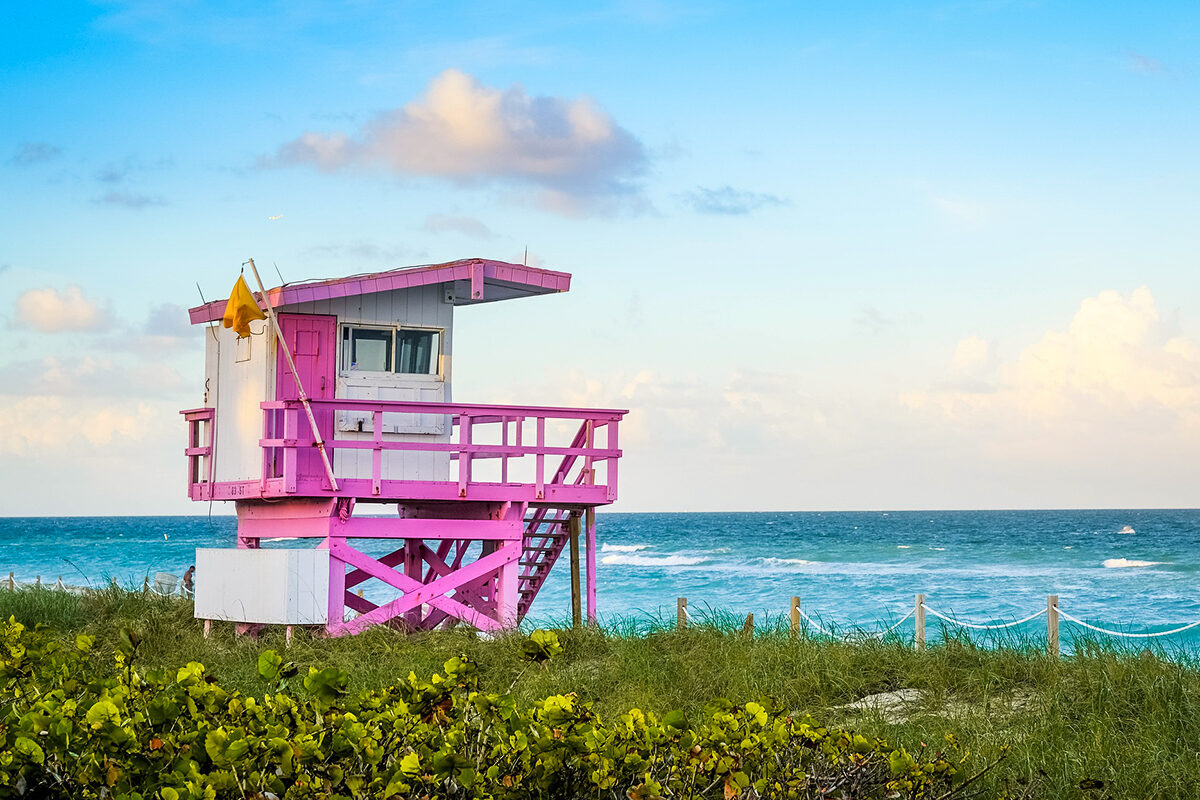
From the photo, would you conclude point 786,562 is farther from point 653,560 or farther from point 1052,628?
point 1052,628

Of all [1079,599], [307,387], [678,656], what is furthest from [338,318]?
[1079,599]

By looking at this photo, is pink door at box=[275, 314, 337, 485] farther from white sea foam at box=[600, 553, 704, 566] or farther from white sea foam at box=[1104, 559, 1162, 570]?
white sea foam at box=[600, 553, 704, 566]

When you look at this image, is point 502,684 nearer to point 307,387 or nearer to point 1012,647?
point 1012,647

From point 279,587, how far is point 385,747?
34.2 ft

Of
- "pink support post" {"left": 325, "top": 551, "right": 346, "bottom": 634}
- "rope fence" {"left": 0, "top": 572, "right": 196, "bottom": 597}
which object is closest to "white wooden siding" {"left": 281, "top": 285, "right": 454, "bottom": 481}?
"pink support post" {"left": 325, "top": 551, "right": 346, "bottom": 634}

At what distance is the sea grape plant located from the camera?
4.64m

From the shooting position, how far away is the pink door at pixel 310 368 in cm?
1591

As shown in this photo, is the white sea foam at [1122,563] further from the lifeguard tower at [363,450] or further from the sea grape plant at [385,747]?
the sea grape plant at [385,747]

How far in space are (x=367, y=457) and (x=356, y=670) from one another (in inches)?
168

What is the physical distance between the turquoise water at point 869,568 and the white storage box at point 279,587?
21.5 feet

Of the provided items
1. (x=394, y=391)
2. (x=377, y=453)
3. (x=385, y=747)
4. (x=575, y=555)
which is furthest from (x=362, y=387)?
(x=385, y=747)

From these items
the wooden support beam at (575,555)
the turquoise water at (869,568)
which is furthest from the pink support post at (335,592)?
the turquoise water at (869,568)

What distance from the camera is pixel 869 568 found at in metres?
61.5

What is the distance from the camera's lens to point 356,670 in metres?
12.2
